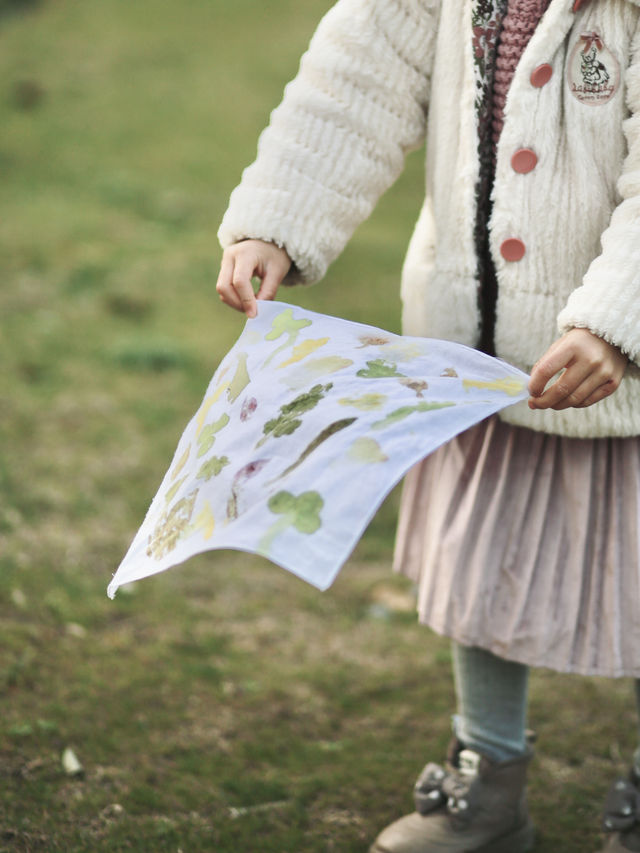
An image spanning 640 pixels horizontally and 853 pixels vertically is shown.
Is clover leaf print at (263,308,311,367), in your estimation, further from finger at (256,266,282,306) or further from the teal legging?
the teal legging

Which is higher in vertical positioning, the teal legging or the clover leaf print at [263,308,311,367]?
the clover leaf print at [263,308,311,367]

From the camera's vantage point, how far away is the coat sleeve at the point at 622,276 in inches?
48.8

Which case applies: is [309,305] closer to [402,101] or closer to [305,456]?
[402,101]

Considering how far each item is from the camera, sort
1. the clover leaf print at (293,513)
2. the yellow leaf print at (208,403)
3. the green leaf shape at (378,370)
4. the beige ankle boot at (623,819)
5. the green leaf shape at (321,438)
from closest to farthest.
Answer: the clover leaf print at (293,513) < the green leaf shape at (321,438) < the green leaf shape at (378,370) < the yellow leaf print at (208,403) < the beige ankle boot at (623,819)

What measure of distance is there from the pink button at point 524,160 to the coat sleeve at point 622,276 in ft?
0.40

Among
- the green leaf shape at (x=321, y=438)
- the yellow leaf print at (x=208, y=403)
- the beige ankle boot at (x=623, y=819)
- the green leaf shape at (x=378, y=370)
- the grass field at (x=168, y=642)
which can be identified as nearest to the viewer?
the green leaf shape at (x=321, y=438)

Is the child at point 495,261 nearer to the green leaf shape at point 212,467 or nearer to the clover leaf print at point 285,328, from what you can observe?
the clover leaf print at point 285,328

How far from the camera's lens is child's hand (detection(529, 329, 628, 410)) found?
1234mm

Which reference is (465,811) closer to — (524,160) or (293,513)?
(293,513)

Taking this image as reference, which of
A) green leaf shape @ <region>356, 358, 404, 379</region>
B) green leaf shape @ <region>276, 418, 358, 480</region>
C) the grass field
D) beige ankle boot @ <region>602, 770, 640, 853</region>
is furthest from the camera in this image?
the grass field

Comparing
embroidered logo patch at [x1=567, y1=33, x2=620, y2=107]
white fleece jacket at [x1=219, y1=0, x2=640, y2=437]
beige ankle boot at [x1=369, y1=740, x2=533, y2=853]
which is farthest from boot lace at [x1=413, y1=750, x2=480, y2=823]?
embroidered logo patch at [x1=567, y1=33, x2=620, y2=107]

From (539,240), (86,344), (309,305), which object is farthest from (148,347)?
(539,240)

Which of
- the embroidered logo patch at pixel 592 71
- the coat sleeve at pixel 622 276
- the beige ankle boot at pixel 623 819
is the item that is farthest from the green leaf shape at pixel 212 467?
the beige ankle boot at pixel 623 819

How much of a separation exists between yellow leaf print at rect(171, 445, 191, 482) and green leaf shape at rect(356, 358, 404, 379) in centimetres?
27
